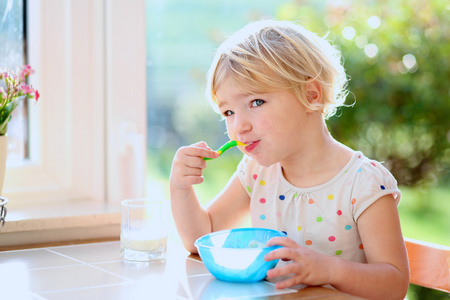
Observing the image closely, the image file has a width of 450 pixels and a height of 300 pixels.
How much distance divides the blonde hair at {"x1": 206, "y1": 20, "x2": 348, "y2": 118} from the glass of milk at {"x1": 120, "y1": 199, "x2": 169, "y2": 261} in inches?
9.8

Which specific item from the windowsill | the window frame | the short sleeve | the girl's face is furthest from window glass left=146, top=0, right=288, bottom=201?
the short sleeve

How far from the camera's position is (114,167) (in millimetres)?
1635

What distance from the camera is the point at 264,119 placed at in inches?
45.3

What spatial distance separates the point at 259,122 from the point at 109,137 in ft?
1.95

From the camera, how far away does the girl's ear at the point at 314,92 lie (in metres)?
1.19

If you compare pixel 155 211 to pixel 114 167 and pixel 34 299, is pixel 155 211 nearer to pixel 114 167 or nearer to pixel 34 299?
pixel 34 299

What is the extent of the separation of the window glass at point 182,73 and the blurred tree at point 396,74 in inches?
39.4

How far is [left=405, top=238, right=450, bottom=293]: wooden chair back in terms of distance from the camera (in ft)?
3.68

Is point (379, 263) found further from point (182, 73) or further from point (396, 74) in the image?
point (396, 74)

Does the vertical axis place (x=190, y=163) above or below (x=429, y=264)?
above

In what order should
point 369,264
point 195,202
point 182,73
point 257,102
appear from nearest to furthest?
point 369,264 → point 257,102 → point 195,202 → point 182,73

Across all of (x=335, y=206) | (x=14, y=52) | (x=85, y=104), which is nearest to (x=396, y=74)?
(x=85, y=104)

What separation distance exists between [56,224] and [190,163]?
1.20 feet

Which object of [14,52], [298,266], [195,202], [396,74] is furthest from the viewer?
[396,74]
